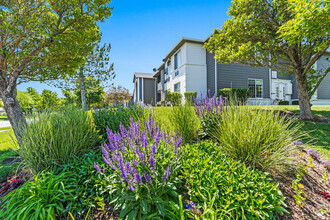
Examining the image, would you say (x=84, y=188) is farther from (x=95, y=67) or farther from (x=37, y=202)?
(x=95, y=67)

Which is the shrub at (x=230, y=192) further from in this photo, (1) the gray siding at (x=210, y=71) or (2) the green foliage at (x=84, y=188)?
(1) the gray siding at (x=210, y=71)

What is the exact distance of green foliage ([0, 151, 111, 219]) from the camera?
1587 millimetres

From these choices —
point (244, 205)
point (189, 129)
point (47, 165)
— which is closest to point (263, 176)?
point (244, 205)

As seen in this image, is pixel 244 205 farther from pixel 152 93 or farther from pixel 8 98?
pixel 152 93

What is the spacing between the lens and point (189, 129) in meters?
3.25

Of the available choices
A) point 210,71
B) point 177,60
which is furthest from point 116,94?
point 210,71

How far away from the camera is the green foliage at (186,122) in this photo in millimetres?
3229

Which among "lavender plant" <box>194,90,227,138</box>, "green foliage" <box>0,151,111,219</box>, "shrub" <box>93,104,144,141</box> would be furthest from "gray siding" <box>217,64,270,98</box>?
"green foliage" <box>0,151,111,219</box>

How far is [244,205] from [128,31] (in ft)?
33.2

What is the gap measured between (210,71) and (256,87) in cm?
510

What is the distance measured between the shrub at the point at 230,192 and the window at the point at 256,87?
46.6 ft

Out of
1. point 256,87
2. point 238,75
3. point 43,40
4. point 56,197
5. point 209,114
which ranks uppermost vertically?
point 238,75

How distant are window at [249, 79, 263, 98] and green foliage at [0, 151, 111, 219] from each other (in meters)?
15.3

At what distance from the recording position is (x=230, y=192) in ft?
5.24
